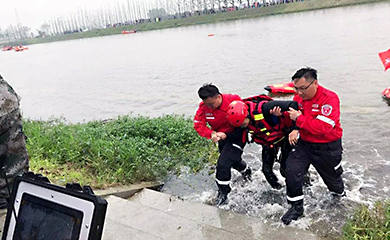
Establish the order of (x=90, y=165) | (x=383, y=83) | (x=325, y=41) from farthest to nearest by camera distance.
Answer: (x=325, y=41), (x=383, y=83), (x=90, y=165)

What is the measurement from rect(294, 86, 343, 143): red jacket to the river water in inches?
41.6

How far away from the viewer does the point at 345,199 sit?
4.99m

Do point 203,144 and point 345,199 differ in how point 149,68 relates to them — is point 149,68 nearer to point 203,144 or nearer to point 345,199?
point 203,144

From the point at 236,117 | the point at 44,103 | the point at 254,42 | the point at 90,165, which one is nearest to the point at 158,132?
the point at 90,165

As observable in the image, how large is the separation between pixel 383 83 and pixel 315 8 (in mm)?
45288

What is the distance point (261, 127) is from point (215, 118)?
25.0 inches

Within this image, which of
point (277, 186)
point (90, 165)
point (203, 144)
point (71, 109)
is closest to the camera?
point (277, 186)

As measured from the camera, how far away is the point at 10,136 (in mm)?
3648

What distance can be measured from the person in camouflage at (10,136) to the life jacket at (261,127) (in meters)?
2.63

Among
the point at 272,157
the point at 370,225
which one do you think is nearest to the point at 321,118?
the point at 370,225

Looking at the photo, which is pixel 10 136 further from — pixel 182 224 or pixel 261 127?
pixel 261 127

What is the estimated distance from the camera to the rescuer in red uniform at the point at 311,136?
3.95 metres

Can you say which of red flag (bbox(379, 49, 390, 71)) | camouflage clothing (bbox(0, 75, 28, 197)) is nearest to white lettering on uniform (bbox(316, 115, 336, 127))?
camouflage clothing (bbox(0, 75, 28, 197))

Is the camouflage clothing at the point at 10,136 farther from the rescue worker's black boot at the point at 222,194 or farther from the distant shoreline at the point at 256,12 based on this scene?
the distant shoreline at the point at 256,12
